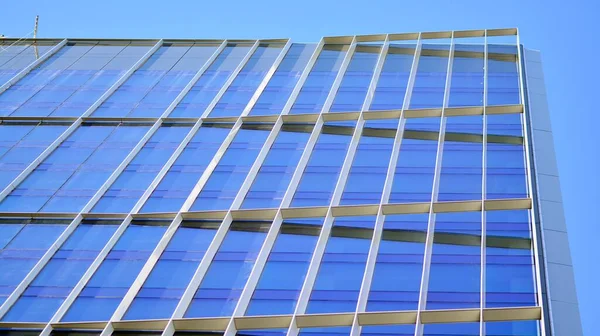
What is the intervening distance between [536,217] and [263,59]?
1863 centimetres

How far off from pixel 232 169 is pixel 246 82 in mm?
8144

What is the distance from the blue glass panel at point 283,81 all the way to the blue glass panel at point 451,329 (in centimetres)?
1548

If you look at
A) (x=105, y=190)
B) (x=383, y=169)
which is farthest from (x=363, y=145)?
(x=105, y=190)

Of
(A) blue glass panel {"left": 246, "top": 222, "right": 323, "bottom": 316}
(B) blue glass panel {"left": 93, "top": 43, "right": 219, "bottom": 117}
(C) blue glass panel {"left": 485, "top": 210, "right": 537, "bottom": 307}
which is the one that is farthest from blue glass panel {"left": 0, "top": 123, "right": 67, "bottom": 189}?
(C) blue glass panel {"left": 485, "top": 210, "right": 537, "bottom": 307}

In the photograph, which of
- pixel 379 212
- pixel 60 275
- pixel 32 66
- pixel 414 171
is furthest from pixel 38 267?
pixel 32 66

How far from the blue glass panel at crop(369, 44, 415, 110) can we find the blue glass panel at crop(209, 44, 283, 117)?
5.11 metres

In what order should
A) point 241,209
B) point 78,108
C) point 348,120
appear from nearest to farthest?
1. point 241,209
2. point 348,120
3. point 78,108

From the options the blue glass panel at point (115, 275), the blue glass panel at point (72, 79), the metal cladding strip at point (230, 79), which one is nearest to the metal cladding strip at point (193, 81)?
the metal cladding strip at point (230, 79)

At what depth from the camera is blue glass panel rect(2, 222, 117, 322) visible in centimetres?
2966

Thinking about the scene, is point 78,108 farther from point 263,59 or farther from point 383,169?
point 383,169

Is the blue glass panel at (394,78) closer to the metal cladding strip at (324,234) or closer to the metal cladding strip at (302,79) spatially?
the metal cladding strip at (324,234)

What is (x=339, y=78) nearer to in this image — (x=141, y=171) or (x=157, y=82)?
(x=157, y=82)

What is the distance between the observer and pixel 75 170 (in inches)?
1494

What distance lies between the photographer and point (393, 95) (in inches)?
1585
